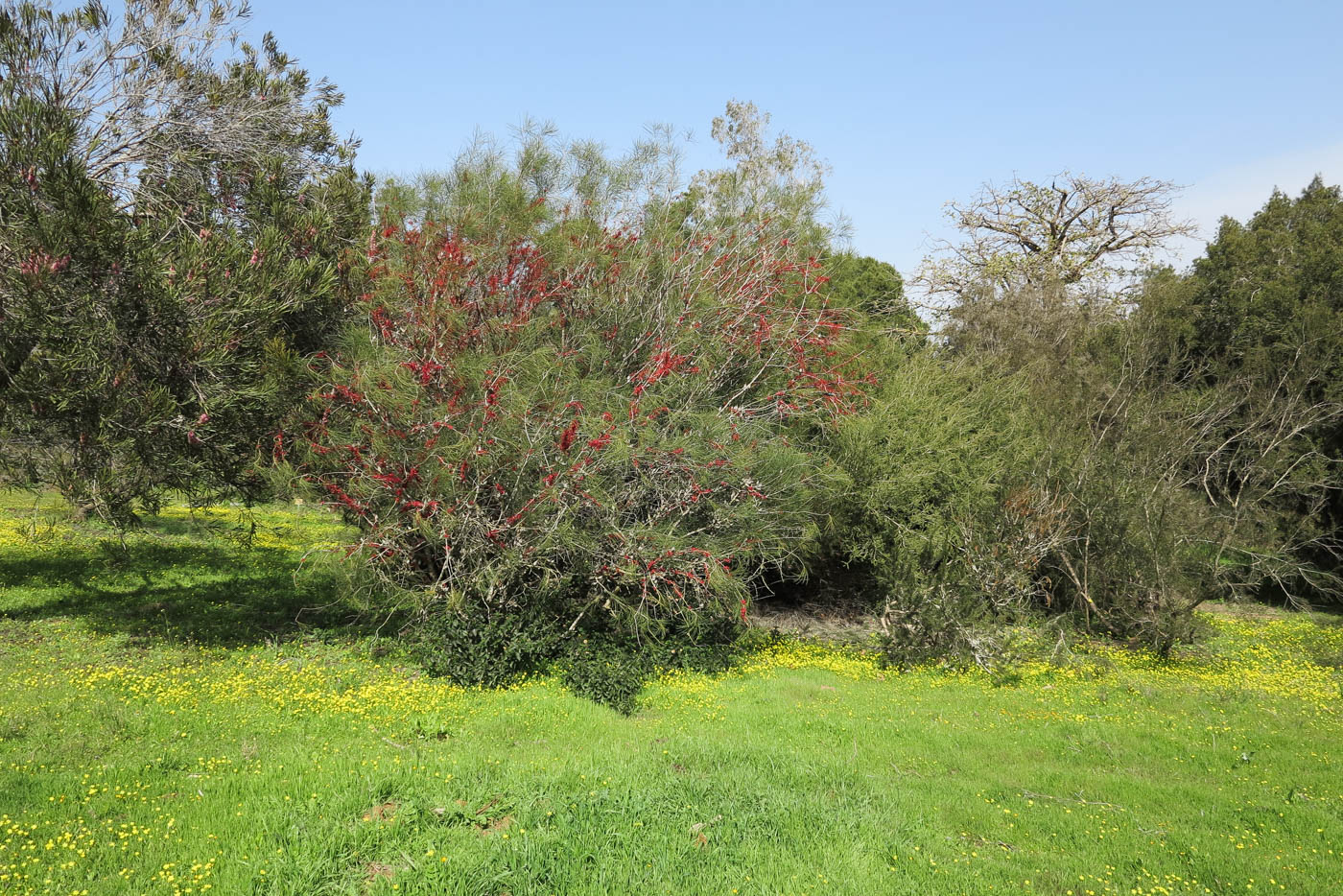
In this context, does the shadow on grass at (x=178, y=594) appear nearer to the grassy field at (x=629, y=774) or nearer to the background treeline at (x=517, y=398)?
the grassy field at (x=629, y=774)

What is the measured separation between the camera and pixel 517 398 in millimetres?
10008

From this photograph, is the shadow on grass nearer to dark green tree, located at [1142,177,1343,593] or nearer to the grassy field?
the grassy field

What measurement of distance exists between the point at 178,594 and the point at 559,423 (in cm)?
842

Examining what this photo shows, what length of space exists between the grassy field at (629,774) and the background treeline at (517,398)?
1600 mm

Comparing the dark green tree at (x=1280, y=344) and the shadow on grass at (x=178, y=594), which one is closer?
the shadow on grass at (x=178, y=594)

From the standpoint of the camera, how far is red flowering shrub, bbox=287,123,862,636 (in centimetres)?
1029

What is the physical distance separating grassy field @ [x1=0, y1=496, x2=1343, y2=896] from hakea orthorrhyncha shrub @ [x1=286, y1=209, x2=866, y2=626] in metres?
1.58

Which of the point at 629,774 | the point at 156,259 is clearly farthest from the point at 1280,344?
the point at 156,259

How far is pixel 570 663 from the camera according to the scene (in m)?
10.8

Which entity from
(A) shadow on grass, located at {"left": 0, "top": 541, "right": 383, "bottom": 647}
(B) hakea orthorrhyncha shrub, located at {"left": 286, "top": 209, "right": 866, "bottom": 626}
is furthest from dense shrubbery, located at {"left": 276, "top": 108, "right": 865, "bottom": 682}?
(A) shadow on grass, located at {"left": 0, "top": 541, "right": 383, "bottom": 647}

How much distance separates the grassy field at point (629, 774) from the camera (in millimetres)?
4953

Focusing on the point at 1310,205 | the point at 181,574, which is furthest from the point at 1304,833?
the point at 1310,205

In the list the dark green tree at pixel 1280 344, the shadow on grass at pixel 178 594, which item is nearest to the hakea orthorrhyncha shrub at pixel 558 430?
the shadow on grass at pixel 178 594

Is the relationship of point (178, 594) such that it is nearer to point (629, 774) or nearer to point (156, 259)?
point (156, 259)
